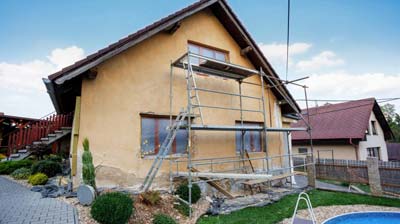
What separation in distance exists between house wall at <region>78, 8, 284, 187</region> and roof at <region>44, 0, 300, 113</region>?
21.5 inches

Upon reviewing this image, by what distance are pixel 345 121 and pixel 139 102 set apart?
60.6 feet

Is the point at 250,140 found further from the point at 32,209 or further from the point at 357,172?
the point at 32,209

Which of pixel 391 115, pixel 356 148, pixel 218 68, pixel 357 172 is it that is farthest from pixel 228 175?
pixel 391 115

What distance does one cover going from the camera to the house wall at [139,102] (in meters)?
6.01

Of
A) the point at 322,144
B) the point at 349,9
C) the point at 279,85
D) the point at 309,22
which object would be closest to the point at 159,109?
the point at 279,85

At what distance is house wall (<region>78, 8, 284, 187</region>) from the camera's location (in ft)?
19.7

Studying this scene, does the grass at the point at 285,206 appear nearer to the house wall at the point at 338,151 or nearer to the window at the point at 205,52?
the window at the point at 205,52

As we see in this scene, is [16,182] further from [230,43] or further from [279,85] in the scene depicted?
[279,85]

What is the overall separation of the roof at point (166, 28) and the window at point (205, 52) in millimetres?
1139

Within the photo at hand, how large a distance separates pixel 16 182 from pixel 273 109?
11351mm

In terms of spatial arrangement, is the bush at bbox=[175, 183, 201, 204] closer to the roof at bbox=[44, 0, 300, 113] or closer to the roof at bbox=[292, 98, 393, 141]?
the roof at bbox=[44, 0, 300, 113]

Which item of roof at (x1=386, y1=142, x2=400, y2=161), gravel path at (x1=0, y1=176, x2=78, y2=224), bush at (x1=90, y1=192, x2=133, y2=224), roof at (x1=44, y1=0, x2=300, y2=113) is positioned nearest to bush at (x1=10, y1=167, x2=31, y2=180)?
gravel path at (x1=0, y1=176, x2=78, y2=224)

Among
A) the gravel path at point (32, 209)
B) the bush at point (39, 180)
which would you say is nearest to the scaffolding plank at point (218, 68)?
the gravel path at point (32, 209)

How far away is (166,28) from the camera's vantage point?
25.2ft
